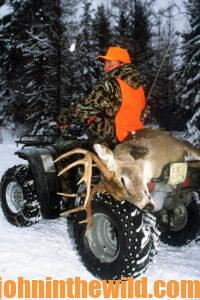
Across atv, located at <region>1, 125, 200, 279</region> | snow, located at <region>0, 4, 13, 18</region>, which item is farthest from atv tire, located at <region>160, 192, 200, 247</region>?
snow, located at <region>0, 4, 13, 18</region>

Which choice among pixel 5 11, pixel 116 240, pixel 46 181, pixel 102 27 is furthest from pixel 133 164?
pixel 102 27

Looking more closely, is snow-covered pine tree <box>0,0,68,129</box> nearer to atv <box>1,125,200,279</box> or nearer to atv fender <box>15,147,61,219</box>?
atv <box>1,125,200,279</box>

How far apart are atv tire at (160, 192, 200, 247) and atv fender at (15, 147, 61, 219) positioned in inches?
62.7

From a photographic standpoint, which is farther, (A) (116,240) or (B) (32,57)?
(B) (32,57)

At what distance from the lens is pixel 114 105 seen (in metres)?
4.86

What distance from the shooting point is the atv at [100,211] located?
162 inches

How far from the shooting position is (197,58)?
63.2 feet

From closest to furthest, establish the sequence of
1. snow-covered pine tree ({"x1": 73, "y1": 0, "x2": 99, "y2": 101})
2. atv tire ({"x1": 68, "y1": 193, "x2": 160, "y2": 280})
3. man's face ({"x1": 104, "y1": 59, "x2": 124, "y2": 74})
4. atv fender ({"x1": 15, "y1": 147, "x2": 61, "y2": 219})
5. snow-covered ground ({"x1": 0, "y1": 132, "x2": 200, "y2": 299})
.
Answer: atv tire ({"x1": 68, "y1": 193, "x2": 160, "y2": 280}) < snow-covered ground ({"x1": 0, "y1": 132, "x2": 200, "y2": 299}) < man's face ({"x1": 104, "y1": 59, "x2": 124, "y2": 74}) < atv fender ({"x1": 15, "y1": 147, "x2": 61, "y2": 219}) < snow-covered pine tree ({"x1": 73, "y1": 0, "x2": 99, "y2": 101})

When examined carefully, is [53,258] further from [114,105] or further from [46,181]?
[114,105]

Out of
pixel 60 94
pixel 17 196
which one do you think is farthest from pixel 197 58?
pixel 17 196

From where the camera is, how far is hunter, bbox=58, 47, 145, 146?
483cm

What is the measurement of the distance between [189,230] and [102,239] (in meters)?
1.34

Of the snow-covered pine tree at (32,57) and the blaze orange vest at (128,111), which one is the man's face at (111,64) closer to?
the blaze orange vest at (128,111)

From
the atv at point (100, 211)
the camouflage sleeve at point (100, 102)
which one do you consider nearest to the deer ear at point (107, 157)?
the atv at point (100, 211)
